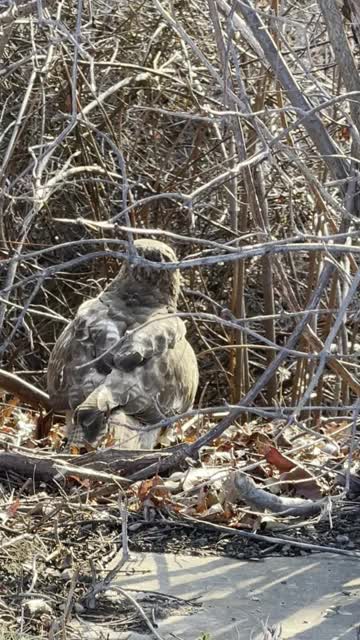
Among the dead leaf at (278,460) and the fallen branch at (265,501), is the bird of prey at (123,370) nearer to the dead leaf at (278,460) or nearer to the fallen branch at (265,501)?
the dead leaf at (278,460)

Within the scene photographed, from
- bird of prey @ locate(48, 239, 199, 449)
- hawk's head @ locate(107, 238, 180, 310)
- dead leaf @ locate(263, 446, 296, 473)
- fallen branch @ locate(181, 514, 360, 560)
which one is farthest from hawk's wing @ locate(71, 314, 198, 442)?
fallen branch @ locate(181, 514, 360, 560)

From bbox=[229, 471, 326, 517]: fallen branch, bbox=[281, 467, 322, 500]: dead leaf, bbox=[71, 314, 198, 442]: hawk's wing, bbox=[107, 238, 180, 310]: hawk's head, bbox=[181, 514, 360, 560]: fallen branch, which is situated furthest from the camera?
bbox=[107, 238, 180, 310]: hawk's head

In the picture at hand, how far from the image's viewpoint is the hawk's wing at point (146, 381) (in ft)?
19.6

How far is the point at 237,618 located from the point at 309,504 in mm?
892

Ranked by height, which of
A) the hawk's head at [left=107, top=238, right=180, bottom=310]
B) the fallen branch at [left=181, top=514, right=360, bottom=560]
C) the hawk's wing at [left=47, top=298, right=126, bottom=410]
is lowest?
the fallen branch at [left=181, top=514, right=360, bottom=560]

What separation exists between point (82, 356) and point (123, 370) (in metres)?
0.31

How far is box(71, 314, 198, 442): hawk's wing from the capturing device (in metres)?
5.98

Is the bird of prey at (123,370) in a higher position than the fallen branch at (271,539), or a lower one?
higher

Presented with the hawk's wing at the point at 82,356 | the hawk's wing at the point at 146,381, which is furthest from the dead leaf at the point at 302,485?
the hawk's wing at the point at 82,356

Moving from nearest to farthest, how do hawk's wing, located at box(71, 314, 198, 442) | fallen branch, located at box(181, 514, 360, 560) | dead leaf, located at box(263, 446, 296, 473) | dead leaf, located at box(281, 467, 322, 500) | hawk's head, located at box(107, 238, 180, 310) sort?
fallen branch, located at box(181, 514, 360, 560), dead leaf, located at box(281, 467, 322, 500), dead leaf, located at box(263, 446, 296, 473), hawk's wing, located at box(71, 314, 198, 442), hawk's head, located at box(107, 238, 180, 310)

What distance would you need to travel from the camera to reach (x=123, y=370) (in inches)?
248

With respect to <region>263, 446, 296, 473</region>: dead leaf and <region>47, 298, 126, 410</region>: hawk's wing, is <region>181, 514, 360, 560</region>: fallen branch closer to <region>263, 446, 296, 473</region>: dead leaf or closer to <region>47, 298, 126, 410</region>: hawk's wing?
<region>263, 446, 296, 473</region>: dead leaf

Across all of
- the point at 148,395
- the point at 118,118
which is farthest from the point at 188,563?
the point at 118,118

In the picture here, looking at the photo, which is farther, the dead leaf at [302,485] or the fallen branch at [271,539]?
the dead leaf at [302,485]
